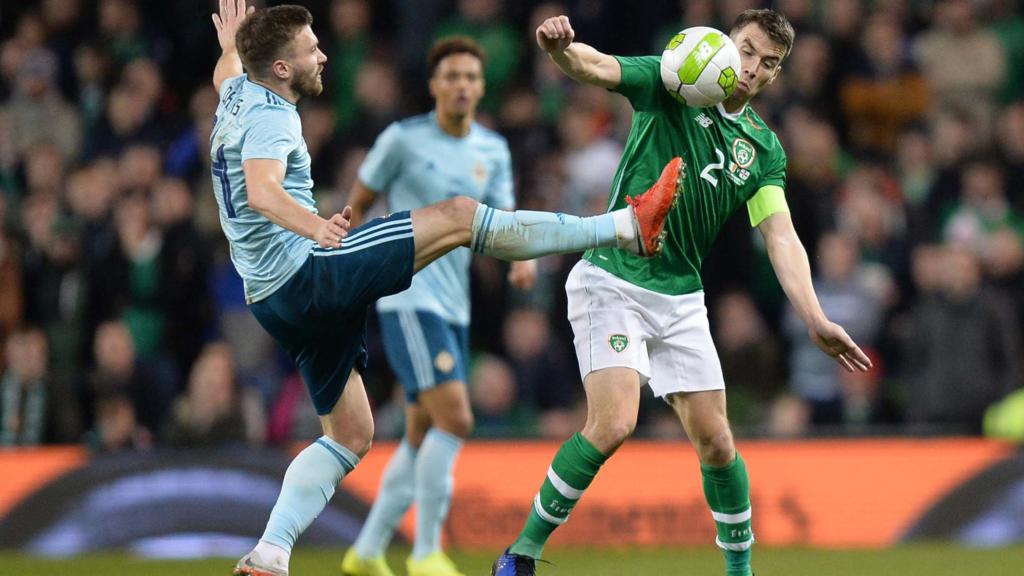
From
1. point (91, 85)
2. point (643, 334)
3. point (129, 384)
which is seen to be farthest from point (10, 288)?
point (643, 334)

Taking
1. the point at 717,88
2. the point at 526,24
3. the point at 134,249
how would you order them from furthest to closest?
1. the point at 526,24
2. the point at 134,249
3. the point at 717,88

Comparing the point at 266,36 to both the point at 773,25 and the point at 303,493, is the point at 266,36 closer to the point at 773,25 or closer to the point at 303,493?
the point at 303,493

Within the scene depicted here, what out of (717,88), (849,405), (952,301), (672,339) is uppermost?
(717,88)

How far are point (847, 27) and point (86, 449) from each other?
7.75 meters

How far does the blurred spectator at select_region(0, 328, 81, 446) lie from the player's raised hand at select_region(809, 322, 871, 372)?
285 inches

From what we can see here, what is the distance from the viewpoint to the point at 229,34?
24.0ft

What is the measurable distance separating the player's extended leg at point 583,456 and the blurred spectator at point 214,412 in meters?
4.78

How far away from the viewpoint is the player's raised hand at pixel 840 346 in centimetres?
645

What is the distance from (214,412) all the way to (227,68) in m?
4.72

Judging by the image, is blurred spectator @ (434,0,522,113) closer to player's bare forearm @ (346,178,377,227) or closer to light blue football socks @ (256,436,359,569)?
player's bare forearm @ (346,178,377,227)

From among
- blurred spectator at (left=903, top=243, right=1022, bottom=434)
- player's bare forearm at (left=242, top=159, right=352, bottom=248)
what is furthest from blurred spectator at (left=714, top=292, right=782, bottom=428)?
player's bare forearm at (left=242, top=159, right=352, bottom=248)

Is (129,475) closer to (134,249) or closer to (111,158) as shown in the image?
(134,249)

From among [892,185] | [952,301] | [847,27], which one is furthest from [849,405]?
[847,27]

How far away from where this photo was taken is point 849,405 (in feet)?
39.5
